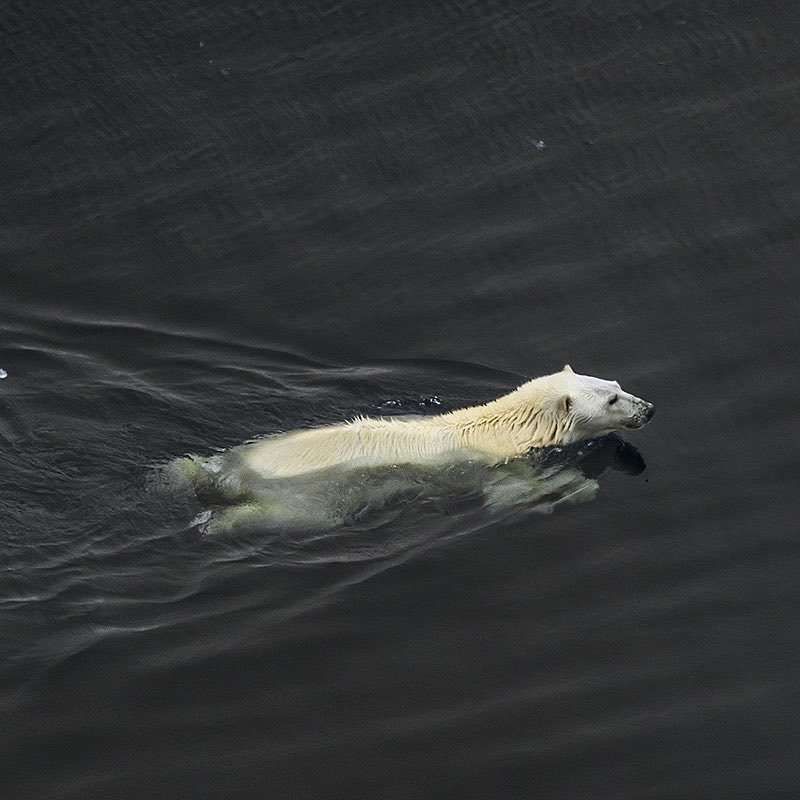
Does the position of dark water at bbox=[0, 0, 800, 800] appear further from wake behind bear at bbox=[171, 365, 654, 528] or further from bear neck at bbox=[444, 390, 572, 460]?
bear neck at bbox=[444, 390, 572, 460]

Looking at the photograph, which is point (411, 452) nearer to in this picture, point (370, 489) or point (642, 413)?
point (370, 489)

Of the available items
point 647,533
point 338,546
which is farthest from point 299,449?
point 647,533

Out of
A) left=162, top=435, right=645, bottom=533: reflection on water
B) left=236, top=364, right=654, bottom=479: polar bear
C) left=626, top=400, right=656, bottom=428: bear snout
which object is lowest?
left=162, top=435, right=645, bottom=533: reflection on water

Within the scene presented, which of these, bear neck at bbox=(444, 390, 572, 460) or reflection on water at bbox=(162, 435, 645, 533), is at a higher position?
bear neck at bbox=(444, 390, 572, 460)

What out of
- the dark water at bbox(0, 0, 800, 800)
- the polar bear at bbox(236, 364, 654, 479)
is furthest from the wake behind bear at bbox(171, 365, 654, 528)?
the dark water at bbox(0, 0, 800, 800)

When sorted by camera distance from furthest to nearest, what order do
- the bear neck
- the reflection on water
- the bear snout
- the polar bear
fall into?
1. the bear neck
2. the bear snout
3. the polar bear
4. the reflection on water

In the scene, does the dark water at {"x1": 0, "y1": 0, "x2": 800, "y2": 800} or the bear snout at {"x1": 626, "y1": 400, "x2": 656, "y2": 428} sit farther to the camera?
the bear snout at {"x1": 626, "y1": 400, "x2": 656, "y2": 428}

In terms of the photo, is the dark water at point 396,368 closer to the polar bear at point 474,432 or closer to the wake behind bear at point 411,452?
the wake behind bear at point 411,452
